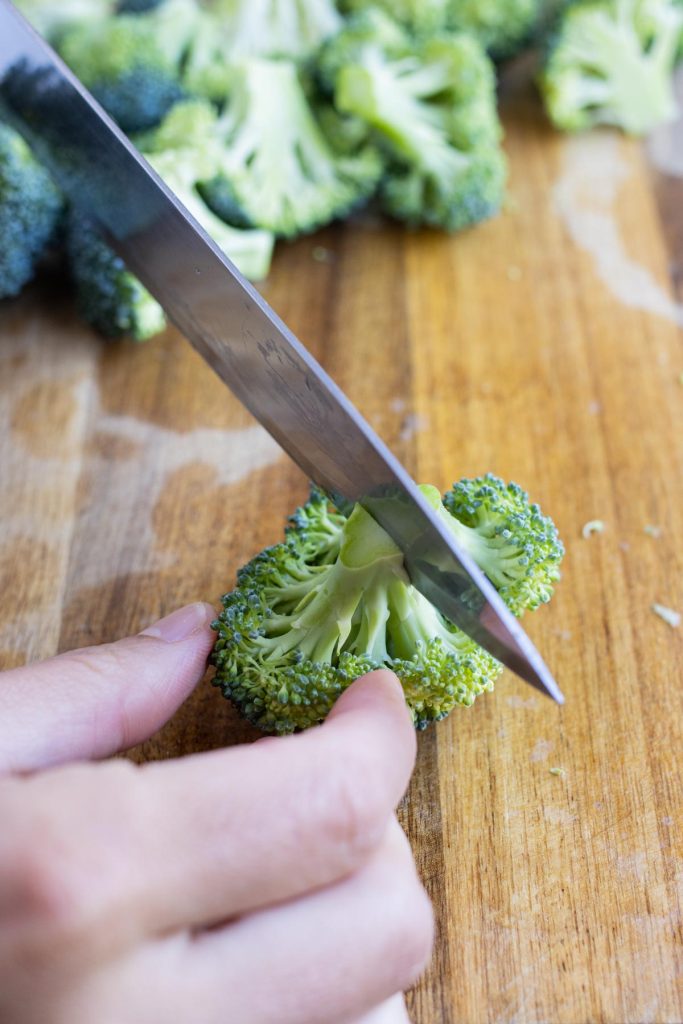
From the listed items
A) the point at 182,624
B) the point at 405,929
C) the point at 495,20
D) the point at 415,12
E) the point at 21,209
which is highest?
the point at 21,209

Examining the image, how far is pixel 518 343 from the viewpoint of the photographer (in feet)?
7.98

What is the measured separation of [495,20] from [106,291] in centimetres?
142

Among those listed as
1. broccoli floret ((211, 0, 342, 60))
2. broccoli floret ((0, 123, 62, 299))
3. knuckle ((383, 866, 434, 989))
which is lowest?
knuckle ((383, 866, 434, 989))

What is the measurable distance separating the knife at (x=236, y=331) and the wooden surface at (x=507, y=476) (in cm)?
21

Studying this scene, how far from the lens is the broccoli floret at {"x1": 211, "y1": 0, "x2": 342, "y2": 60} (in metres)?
2.90

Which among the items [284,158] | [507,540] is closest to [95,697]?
[507,540]

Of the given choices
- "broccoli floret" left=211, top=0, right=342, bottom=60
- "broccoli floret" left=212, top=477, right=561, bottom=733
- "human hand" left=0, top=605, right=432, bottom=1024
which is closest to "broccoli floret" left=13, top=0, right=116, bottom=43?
"broccoli floret" left=211, top=0, right=342, bottom=60

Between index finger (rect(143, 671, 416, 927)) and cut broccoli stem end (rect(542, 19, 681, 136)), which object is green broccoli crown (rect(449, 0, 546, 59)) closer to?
cut broccoli stem end (rect(542, 19, 681, 136))

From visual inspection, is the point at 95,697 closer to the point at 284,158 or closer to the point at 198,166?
the point at 198,166

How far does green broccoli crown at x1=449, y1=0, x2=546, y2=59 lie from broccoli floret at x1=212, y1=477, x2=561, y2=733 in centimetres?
178

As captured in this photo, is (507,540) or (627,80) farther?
(627,80)

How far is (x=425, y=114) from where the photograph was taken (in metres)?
2.72

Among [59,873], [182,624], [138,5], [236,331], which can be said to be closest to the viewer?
[59,873]

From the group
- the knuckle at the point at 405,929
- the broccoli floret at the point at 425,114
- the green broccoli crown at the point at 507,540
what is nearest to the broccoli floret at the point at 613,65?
the broccoli floret at the point at 425,114
